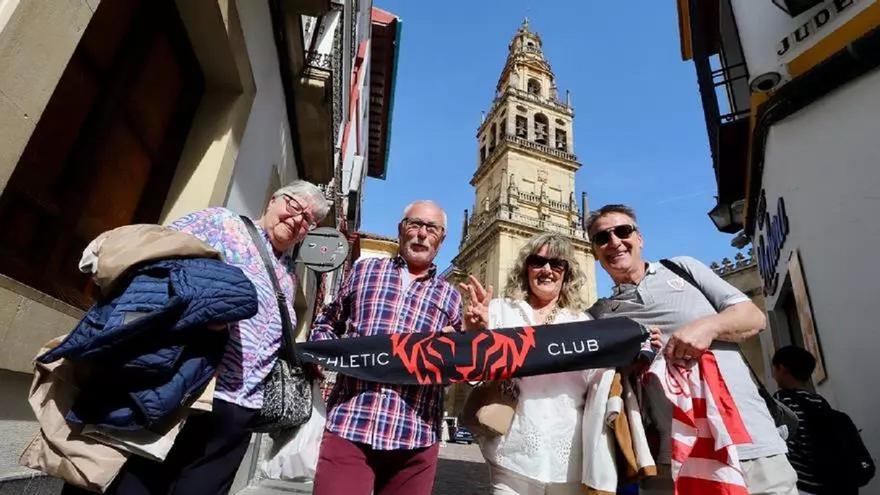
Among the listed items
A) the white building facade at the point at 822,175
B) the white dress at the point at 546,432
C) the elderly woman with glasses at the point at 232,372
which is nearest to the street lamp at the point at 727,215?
the white building facade at the point at 822,175

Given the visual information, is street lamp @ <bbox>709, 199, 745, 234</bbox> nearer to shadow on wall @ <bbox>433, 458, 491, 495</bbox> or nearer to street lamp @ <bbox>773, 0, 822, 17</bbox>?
street lamp @ <bbox>773, 0, 822, 17</bbox>

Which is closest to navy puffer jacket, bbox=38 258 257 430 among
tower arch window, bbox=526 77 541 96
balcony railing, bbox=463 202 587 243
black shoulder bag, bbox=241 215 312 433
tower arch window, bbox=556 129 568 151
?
black shoulder bag, bbox=241 215 312 433

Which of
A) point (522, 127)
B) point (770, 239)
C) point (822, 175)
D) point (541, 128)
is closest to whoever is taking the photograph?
point (822, 175)

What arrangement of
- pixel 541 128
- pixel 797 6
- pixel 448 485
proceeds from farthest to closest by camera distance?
pixel 541 128, pixel 448 485, pixel 797 6

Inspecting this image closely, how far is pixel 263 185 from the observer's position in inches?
201

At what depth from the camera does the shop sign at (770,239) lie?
19.5ft

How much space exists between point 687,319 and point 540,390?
0.80m

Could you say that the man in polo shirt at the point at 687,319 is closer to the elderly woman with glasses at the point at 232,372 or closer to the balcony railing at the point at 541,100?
the elderly woman with glasses at the point at 232,372

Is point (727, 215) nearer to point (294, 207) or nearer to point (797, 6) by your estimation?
point (797, 6)

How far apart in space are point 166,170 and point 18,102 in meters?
1.77

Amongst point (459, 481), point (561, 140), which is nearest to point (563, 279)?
point (459, 481)

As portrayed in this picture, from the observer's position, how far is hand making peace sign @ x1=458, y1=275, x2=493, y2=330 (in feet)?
7.59

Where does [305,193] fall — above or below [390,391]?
above

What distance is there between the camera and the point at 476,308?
231 centimetres
